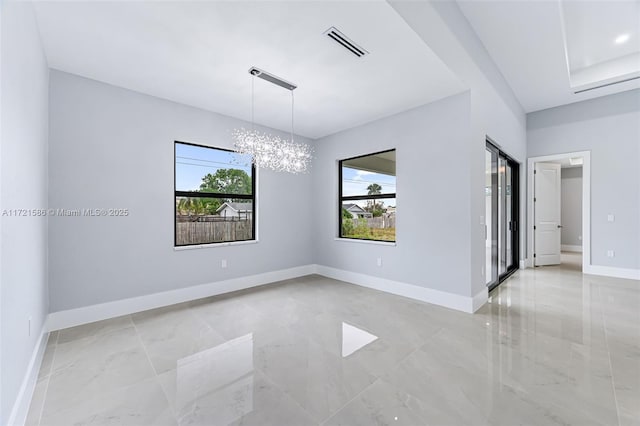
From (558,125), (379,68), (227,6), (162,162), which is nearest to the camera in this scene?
(227,6)

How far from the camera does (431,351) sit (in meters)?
2.38

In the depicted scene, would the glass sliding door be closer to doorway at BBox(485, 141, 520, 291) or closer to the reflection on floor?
doorway at BBox(485, 141, 520, 291)

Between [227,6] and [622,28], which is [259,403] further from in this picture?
[622,28]

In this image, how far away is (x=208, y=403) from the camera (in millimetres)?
1743

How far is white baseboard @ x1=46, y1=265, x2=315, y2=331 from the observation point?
2865 millimetres

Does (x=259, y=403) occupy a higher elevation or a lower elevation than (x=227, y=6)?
lower

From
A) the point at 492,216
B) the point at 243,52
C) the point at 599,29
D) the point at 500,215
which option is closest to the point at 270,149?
the point at 243,52

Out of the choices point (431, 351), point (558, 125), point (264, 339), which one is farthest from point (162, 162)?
point (558, 125)

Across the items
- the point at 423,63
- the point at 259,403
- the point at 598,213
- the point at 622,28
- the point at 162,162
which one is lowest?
the point at 259,403

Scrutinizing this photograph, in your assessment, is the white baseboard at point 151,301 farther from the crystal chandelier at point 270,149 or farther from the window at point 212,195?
the crystal chandelier at point 270,149

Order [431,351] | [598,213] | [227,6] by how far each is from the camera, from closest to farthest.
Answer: [227,6] → [431,351] → [598,213]

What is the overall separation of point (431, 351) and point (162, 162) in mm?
3791

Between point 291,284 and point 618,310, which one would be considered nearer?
point 618,310

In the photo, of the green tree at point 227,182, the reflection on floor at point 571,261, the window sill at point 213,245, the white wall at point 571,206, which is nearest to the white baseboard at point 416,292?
the window sill at point 213,245
